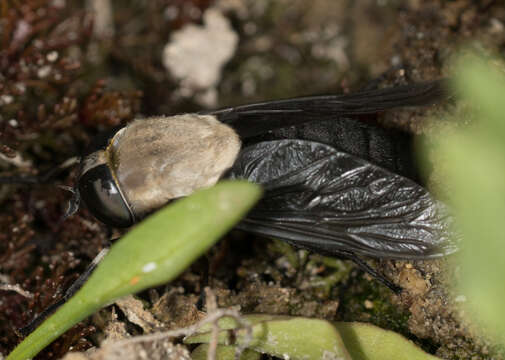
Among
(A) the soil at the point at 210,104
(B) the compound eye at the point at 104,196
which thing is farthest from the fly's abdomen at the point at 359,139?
(B) the compound eye at the point at 104,196

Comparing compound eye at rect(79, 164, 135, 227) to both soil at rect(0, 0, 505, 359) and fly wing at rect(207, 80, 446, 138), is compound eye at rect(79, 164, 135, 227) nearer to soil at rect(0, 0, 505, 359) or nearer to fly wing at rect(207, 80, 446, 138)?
soil at rect(0, 0, 505, 359)

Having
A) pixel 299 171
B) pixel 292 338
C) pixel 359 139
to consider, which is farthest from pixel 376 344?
pixel 359 139

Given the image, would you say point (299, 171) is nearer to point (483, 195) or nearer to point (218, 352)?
point (218, 352)

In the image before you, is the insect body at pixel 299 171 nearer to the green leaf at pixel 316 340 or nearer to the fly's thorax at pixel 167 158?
the fly's thorax at pixel 167 158

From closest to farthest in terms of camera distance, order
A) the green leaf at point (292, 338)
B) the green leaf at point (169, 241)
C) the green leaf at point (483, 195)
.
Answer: the green leaf at point (483, 195), the green leaf at point (169, 241), the green leaf at point (292, 338)

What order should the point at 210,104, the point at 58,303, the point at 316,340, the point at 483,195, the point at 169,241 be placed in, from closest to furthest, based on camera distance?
the point at 483,195, the point at 169,241, the point at 316,340, the point at 58,303, the point at 210,104

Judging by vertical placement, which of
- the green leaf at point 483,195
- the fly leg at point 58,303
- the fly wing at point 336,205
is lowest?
the fly leg at point 58,303
